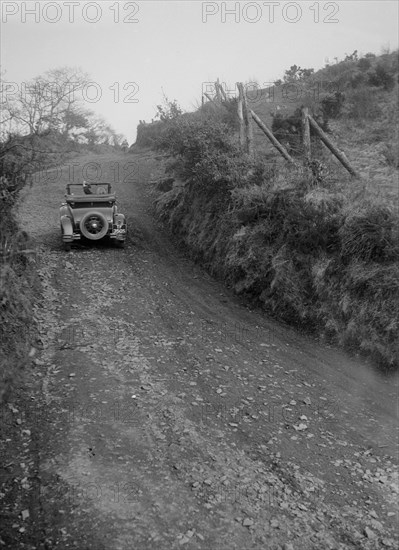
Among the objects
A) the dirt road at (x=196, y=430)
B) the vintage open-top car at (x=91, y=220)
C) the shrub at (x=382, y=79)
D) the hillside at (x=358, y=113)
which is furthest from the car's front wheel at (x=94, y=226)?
the shrub at (x=382, y=79)

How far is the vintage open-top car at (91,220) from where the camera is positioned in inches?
490

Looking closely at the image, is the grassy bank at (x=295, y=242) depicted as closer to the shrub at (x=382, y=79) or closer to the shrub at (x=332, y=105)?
the shrub at (x=332, y=105)

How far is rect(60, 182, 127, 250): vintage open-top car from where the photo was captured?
490 inches

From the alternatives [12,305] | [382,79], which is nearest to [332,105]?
[382,79]

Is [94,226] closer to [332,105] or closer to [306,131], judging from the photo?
[306,131]

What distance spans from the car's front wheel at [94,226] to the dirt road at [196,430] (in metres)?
1.93

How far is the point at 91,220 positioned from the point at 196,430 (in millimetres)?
7411

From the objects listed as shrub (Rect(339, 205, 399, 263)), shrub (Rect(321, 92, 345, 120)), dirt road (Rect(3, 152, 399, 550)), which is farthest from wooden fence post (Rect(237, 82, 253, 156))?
shrub (Rect(321, 92, 345, 120))

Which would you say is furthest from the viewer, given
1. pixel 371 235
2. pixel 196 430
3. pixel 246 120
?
pixel 246 120

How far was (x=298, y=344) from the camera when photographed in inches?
353

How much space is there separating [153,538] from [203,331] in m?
4.71

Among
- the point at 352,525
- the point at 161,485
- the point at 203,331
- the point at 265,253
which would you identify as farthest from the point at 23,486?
the point at 265,253

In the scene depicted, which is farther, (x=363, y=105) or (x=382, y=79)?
(x=382, y=79)

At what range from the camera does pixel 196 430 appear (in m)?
6.46
